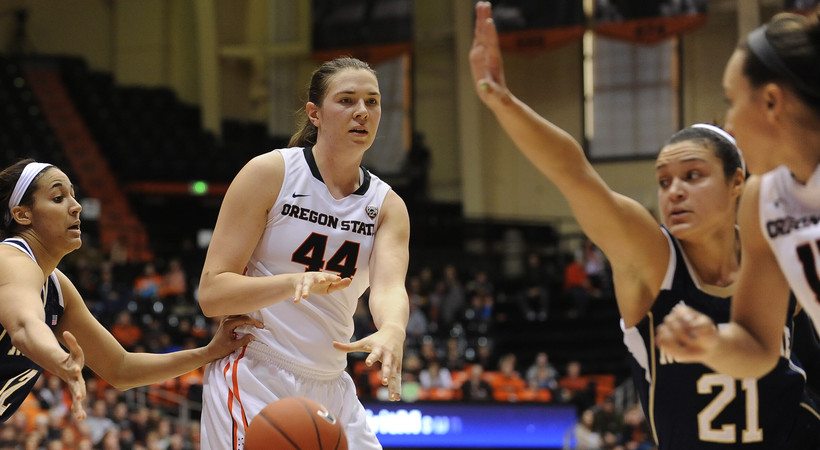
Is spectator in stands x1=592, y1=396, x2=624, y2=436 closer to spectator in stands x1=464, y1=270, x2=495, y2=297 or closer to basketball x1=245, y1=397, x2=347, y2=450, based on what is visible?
spectator in stands x1=464, y1=270, x2=495, y2=297

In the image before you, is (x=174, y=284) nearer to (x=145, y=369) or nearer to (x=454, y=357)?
(x=454, y=357)

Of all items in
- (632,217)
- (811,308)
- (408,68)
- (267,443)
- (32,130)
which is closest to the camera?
(811,308)

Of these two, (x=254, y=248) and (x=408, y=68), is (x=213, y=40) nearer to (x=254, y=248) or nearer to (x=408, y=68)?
(x=408, y=68)

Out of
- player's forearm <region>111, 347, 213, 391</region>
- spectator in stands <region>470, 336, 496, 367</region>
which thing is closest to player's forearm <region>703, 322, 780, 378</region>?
player's forearm <region>111, 347, 213, 391</region>

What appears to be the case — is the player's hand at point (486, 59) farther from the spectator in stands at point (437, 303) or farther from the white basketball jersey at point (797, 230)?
the spectator in stands at point (437, 303)

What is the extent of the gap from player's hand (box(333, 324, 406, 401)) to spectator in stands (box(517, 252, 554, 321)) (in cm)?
1470

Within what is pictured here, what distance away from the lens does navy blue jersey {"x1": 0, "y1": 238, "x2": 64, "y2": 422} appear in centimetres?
453

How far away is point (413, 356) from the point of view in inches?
613

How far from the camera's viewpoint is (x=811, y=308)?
2.84m

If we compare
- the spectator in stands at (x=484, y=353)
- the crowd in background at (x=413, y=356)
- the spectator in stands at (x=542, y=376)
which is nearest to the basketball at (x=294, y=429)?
the crowd in background at (x=413, y=356)

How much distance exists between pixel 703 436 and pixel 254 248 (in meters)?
1.93

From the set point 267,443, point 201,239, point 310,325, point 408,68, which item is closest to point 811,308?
point 267,443

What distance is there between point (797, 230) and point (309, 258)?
7.12 ft

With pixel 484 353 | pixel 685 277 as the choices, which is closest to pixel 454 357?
pixel 484 353
